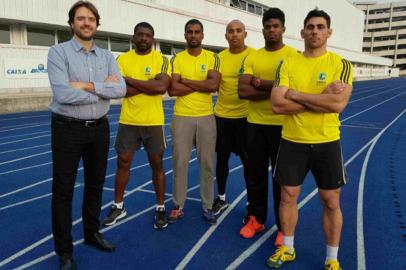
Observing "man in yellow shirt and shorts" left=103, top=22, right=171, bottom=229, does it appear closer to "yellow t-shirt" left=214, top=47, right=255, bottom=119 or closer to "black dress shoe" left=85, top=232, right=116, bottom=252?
"black dress shoe" left=85, top=232, right=116, bottom=252

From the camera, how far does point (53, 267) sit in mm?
3025

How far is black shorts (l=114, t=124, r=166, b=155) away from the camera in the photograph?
12.5 ft

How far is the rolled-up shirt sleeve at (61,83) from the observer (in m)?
2.74

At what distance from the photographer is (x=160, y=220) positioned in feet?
12.6

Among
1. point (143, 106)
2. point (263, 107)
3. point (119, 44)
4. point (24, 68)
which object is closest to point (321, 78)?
point (263, 107)

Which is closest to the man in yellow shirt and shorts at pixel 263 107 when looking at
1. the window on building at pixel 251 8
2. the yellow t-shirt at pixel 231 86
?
the yellow t-shirt at pixel 231 86

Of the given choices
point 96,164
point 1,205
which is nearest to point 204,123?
point 96,164

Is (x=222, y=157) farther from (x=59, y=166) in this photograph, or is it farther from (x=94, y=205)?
(x=59, y=166)

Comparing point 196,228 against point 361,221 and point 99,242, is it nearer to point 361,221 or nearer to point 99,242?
point 99,242

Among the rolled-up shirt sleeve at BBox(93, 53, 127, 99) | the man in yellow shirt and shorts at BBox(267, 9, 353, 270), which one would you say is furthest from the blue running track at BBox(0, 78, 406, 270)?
the rolled-up shirt sleeve at BBox(93, 53, 127, 99)

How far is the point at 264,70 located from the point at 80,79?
5.76 feet

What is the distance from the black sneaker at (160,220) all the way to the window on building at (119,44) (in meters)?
15.8

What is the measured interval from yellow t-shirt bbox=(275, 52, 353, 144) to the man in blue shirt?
1542mm

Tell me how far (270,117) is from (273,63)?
0.54 m
